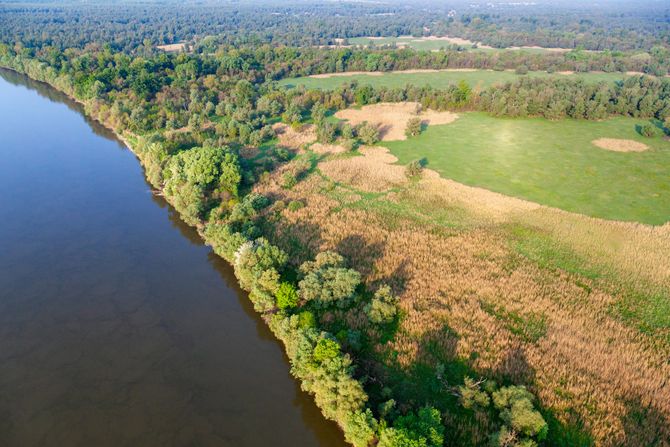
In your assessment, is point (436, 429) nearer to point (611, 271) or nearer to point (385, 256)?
point (385, 256)

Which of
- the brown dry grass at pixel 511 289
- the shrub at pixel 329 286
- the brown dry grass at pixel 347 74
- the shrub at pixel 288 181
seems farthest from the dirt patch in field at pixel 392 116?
the shrub at pixel 329 286

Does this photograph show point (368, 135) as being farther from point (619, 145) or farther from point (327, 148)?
point (619, 145)

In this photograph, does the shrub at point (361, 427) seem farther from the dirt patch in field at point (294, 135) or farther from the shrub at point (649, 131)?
the shrub at point (649, 131)

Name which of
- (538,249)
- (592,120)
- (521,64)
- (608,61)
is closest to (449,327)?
(538,249)

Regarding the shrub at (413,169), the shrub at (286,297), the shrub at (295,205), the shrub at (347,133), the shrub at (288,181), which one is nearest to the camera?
the shrub at (286,297)

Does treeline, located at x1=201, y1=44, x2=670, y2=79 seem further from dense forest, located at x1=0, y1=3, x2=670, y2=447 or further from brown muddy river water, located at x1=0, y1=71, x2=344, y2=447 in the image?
brown muddy river water, located at x1=0, y1=71, x2=344, y2=447

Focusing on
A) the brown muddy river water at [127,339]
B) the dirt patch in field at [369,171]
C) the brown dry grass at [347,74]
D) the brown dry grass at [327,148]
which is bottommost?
the brown muddy river water at [127,339]

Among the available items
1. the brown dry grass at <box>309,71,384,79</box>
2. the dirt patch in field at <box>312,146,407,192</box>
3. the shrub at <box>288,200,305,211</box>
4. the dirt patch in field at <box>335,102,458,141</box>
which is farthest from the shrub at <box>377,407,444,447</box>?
the brown dry grass at <box>309,71,384,79</box>
